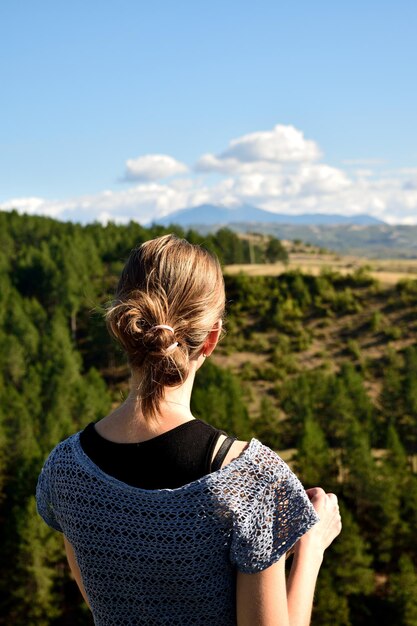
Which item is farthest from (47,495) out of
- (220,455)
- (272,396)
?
(272,396)

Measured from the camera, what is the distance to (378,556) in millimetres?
32188

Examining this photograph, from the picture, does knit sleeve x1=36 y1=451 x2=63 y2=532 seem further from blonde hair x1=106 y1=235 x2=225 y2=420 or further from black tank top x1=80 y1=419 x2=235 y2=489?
blonde hair x1=106 y1=235 x2=225 y2=420

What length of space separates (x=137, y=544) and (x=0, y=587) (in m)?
31.6

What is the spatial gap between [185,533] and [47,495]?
2.17 feet

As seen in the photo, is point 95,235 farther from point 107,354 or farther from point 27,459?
point 27,459

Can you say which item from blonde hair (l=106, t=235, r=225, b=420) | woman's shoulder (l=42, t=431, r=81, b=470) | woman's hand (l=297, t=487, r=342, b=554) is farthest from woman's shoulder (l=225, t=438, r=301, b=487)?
woman's shoulder (l=42, t=431, r=81, b=470)

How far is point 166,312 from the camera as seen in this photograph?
7.74 ft

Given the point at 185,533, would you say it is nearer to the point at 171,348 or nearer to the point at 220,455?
the point at 220,455

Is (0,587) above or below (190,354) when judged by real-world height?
below

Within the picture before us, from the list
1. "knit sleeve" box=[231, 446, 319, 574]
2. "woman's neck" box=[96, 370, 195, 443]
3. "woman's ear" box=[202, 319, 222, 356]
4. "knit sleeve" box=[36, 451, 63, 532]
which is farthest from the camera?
"knit sleeve" box=[36, 451, 63, 532]

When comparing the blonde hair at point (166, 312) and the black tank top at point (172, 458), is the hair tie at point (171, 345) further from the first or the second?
the black tank top at point (172, 458)

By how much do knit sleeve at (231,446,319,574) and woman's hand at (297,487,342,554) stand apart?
131 mm

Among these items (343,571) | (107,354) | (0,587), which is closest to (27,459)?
(0,587)

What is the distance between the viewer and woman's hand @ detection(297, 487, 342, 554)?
2340 mm
